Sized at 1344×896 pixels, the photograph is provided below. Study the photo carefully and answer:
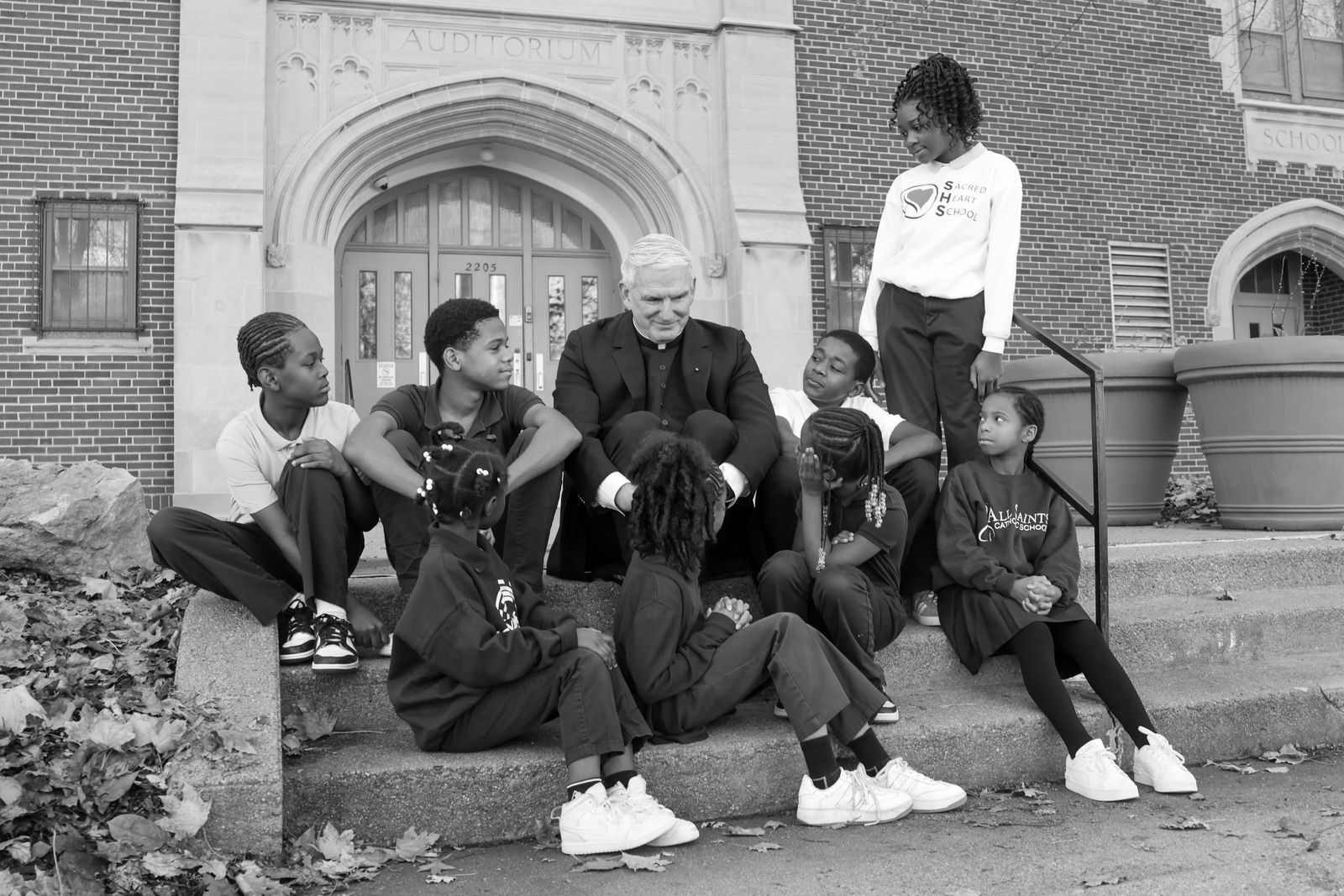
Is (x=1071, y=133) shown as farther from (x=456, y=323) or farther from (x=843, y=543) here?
(x=456, y=323)

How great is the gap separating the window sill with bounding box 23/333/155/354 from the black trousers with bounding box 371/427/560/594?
598 centimetres

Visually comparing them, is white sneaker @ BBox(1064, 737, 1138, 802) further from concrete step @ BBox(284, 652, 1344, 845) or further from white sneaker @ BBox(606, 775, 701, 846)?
white sneaker @ BBox(606, 775, 701, 846)

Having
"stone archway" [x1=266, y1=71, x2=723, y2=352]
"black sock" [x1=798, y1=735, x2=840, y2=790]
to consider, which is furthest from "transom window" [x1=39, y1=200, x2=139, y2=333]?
"black sock" [x1=798, y1=735, x2=840, y2=790]

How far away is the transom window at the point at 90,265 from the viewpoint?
859 cm

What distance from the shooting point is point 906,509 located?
12.6 ft

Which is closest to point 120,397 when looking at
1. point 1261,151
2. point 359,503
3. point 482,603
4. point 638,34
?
point 638,34

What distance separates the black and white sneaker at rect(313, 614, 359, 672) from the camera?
10.8ft

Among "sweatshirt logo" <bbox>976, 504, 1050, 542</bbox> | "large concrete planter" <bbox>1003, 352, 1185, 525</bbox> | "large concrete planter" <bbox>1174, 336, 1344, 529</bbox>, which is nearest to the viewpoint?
"sweatshirt logo" <bbox>976, 504, 1050, 542</bbox>

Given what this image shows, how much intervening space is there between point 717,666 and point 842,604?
0.47 meters

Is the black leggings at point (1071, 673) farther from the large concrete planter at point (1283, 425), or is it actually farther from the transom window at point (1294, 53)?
the transom window at point (1294, 53)

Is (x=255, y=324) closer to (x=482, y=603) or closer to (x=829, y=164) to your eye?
(x=482, y=603)

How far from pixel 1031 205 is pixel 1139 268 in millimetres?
1359

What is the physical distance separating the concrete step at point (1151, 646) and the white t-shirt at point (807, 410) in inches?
28.3

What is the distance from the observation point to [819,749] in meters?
2.96
